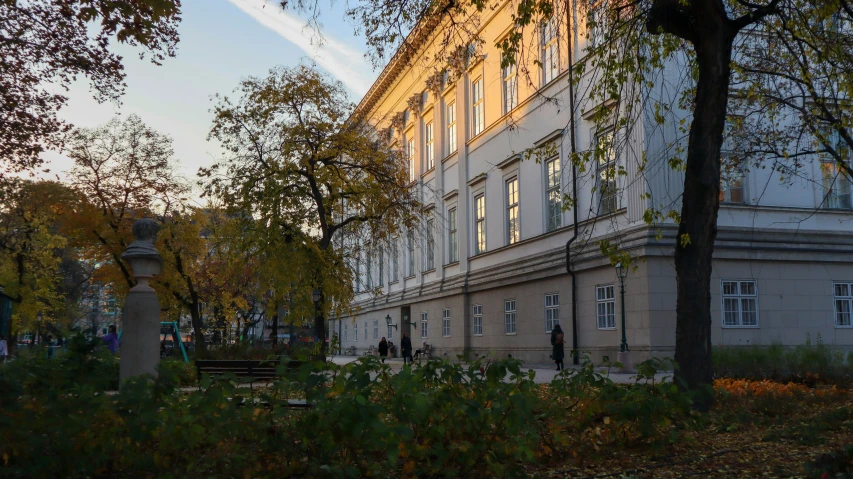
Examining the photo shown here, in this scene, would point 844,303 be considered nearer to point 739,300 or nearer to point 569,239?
point 739,300

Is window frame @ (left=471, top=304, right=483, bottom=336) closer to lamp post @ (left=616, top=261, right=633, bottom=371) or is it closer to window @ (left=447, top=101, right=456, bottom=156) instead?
window @ (left=447, top=101, right=456, bottom=156)

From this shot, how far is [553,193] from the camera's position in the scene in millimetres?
32406

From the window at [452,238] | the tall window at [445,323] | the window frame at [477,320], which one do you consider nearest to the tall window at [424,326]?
the tall window at [445,323]

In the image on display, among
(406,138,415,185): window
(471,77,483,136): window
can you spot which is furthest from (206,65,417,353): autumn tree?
(406,138,415,185): window

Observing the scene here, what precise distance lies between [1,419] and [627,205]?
2387 cm

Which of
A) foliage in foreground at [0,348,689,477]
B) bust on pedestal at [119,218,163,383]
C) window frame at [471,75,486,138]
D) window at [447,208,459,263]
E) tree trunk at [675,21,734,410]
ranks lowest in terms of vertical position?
foliage in foreground at [0,348,689,477]

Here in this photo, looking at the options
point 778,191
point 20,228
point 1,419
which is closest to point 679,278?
point 1,419

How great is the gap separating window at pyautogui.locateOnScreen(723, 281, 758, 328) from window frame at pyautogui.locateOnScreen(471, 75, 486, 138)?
1603 centimetres

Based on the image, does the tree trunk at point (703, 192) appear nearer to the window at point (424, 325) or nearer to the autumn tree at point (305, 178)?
the autumn tree at point (305, 178)

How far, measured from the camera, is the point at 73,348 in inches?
267

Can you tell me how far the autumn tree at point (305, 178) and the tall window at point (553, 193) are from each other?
5.86 meters

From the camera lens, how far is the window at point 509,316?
35.8m

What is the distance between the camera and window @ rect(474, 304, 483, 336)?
39469 mm

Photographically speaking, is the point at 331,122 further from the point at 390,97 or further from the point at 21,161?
the point at 390,97
